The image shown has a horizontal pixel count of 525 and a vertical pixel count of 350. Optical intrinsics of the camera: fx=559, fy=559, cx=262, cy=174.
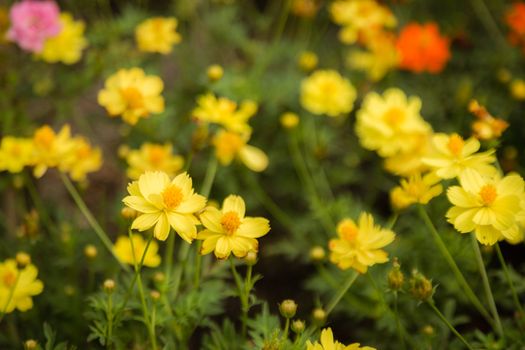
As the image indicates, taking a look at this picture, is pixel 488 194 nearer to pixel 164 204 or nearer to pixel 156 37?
pixel 164 204

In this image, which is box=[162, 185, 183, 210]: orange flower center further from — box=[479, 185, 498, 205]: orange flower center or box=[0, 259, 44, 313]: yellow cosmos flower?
box=[479, 185, 498, 205]: orange flower center

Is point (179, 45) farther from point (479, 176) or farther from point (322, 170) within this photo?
point (479, 176)

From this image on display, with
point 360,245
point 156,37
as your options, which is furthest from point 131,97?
point 360,245

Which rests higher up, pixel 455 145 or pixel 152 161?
pixel 455 145

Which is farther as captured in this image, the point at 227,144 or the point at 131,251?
the point at 227,144

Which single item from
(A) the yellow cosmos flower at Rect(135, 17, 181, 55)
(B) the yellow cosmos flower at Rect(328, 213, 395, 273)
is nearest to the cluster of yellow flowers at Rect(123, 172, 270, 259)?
(B) the yellow cosmos flower at Rect(328, 213, 395, 273)

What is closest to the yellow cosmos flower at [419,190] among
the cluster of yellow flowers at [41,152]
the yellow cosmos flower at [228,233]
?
the yellow cosmos flower at [228,233]
